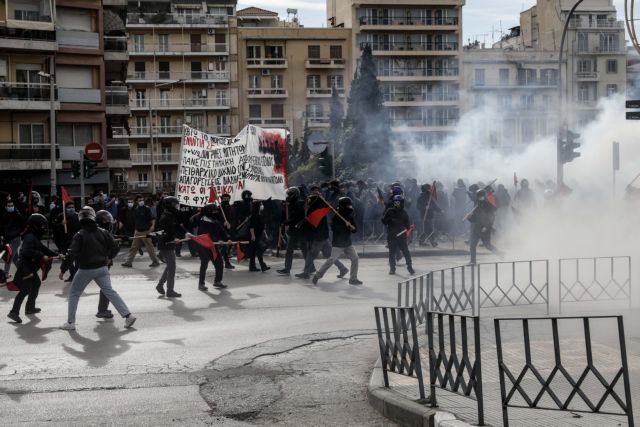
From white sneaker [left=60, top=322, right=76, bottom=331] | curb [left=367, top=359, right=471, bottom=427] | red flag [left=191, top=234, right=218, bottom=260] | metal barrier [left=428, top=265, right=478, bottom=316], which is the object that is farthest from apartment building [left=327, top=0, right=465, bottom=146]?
curb [left=367, top=359, right=471, bottom=427]

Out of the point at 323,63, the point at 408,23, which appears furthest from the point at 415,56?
the point at 323,63

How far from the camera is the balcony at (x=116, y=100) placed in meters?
44.4

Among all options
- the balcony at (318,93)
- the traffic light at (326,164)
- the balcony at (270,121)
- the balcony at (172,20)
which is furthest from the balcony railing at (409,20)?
the traffic light at (326,164)

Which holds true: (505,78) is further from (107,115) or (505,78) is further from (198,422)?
(198,422)

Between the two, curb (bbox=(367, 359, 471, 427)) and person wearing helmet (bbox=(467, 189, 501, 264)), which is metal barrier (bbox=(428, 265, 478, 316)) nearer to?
curb (bbox=(367, 359, 471, 427))

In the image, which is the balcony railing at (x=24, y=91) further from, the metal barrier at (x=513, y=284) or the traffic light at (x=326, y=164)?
the metal barrier at (x=513, y=284)

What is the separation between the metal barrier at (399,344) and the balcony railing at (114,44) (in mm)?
38414

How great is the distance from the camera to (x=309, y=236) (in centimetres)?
1764

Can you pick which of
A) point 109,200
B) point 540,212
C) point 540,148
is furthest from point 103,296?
point 540,148

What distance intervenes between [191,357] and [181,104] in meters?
67.2

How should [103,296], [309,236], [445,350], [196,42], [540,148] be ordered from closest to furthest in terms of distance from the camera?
[445,350]
[103,296]
[309,236]
[540,148]
[196,42]

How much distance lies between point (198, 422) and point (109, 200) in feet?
71.7

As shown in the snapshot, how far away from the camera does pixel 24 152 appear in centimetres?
4025

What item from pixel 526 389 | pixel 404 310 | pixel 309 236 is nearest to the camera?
pixel 526 389
